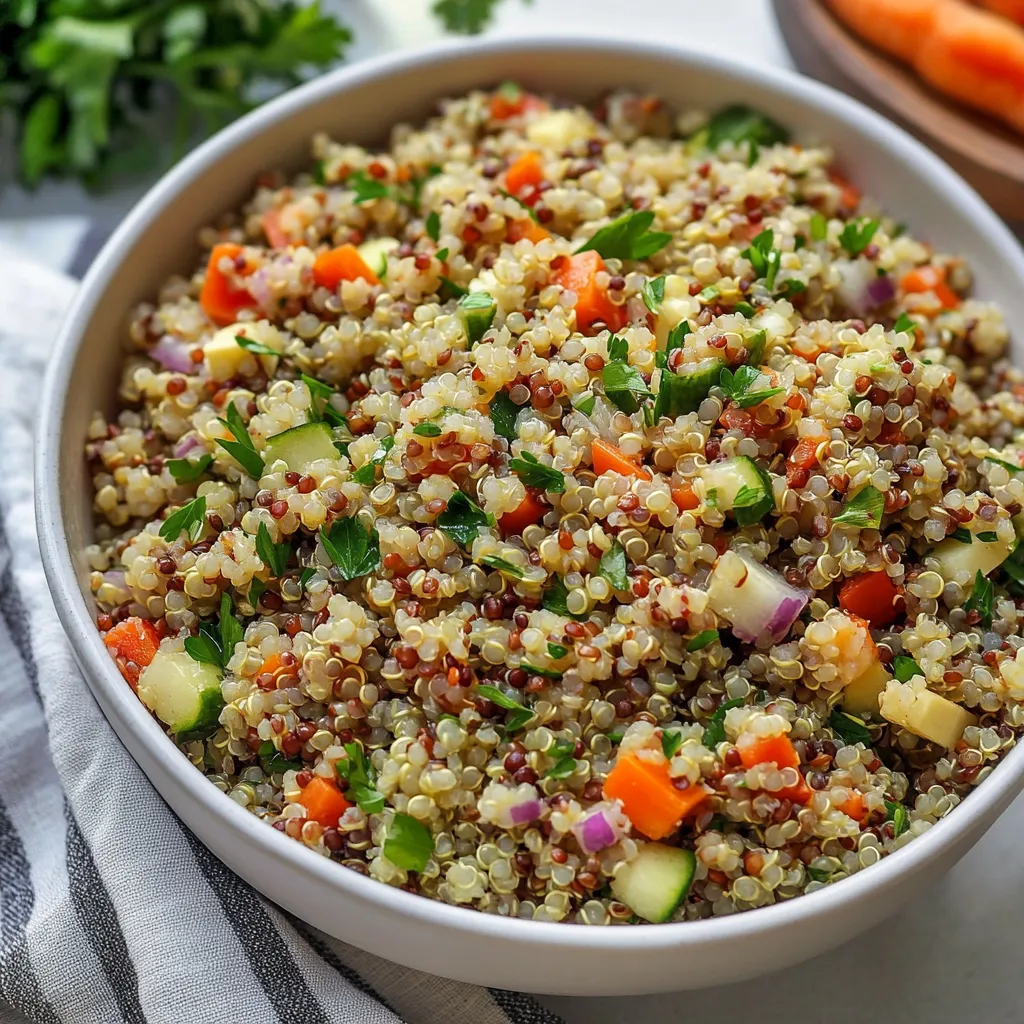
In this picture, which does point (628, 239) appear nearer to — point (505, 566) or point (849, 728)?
point (505, 566)

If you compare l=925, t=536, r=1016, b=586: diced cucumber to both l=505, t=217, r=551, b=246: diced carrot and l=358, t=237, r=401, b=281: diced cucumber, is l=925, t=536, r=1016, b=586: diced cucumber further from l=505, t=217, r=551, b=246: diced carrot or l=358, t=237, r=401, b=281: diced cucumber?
l=358, t=237, r=401, b=281: diced cucumber

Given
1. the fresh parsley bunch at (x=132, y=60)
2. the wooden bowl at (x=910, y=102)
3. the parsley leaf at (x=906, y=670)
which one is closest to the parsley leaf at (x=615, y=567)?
the parsley leaf at (x=906, y=670)

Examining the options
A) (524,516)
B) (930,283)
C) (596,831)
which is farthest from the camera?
(930,283)

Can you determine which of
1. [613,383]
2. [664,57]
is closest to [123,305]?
[613,383]

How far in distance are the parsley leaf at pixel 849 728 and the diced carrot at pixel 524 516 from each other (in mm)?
566

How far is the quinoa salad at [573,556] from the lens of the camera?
1773 millimetres

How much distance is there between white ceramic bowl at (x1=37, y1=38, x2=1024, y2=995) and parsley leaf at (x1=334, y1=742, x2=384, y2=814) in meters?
0.12

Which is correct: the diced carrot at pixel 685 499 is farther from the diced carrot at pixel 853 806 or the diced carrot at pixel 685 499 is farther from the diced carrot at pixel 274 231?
the diced carrot at pixel 274 231

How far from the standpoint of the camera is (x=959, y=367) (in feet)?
7.49

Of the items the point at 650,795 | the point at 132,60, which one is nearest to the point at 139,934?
the point at 650,795

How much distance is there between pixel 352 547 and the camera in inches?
76.5

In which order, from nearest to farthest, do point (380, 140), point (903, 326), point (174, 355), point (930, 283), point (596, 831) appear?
point (596, 831) → point (903, 326) → point (174, 355) → point (930, 283) → point (380, 140)

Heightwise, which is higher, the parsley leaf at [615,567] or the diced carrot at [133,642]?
the parsley leaf at [615,567]

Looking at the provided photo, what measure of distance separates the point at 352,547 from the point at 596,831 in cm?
60
